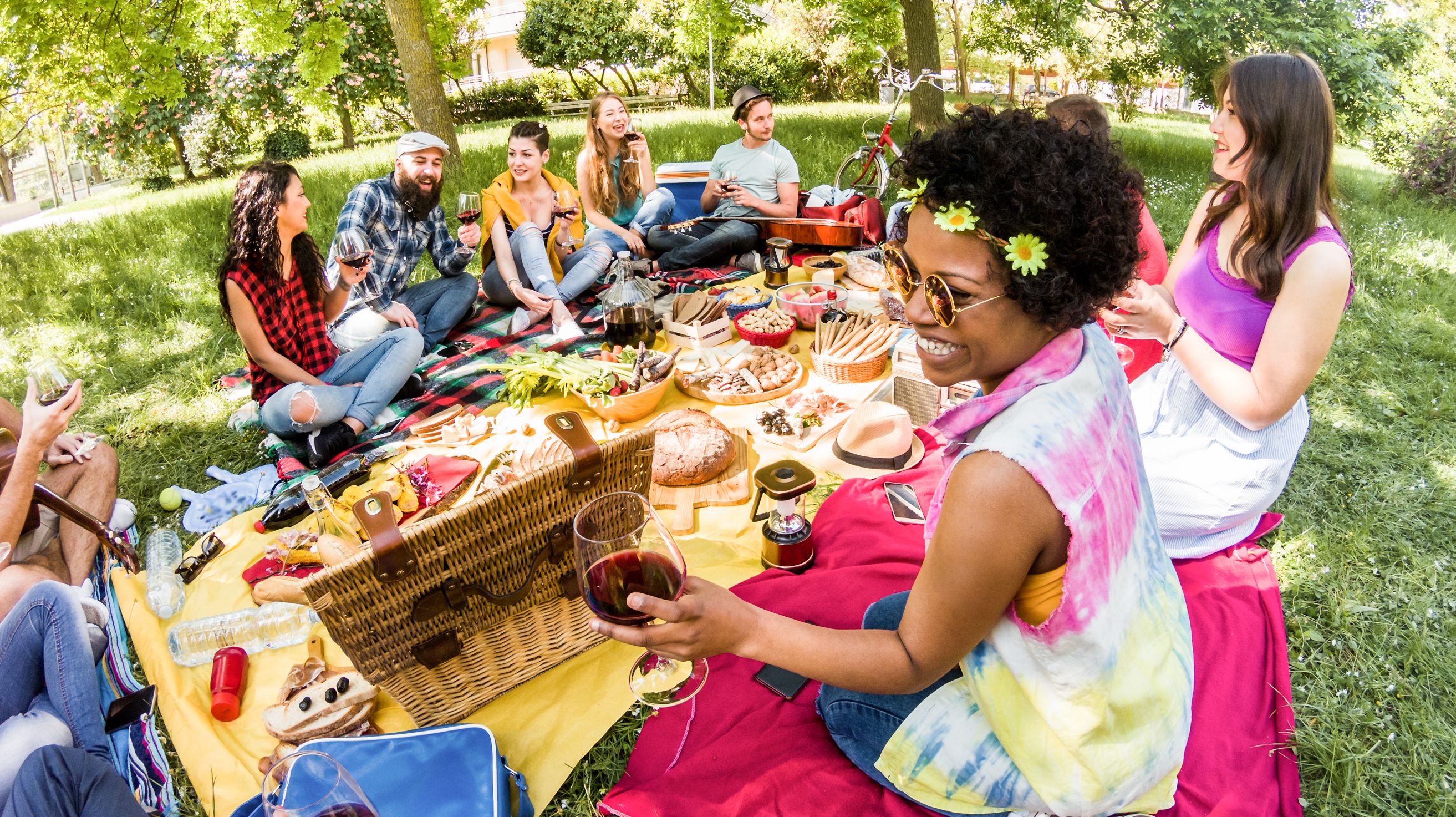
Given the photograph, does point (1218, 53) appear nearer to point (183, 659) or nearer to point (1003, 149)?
point (1003, 149)

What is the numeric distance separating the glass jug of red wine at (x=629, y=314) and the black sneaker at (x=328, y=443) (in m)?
1.59

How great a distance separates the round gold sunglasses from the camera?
1538 millimetres

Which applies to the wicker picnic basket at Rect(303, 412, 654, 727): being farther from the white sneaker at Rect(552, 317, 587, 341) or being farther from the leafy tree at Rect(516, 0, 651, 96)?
the leafy tree at Rect(516, 0, 651, 96)

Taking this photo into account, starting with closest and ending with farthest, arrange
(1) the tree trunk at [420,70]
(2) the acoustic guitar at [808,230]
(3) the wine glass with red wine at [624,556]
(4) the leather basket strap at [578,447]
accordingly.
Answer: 1. (3) the wine glass with red wine at [624,556]
2. (4) the leather basket strap at [578,447]
3. (2) the acoustic guitar at [808,230]
4. (1) the tree trunk at [420,70]

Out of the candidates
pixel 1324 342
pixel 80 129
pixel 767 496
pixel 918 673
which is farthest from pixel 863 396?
pixel 80 129

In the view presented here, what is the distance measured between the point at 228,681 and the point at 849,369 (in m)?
3.07

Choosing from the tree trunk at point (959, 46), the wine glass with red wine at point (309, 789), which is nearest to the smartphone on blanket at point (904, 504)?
the wine glass with red wine at point (309, 789)

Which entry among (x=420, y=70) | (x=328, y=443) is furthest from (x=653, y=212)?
(x=420, y=70)

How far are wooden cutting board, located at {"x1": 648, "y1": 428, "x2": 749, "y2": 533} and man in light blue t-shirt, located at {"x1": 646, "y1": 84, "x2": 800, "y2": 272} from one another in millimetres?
3183

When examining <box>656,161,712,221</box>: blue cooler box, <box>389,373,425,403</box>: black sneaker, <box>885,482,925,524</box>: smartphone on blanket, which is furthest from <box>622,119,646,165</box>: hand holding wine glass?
<box>885,482,925,524</box>: smartphone on blanket

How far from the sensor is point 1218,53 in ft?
37.3

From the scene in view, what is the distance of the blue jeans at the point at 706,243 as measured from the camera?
21.1 feet

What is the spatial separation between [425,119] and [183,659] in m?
9.44

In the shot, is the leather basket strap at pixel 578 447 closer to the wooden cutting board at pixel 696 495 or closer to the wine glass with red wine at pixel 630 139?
the wooden cutting board at pixel 696 495
